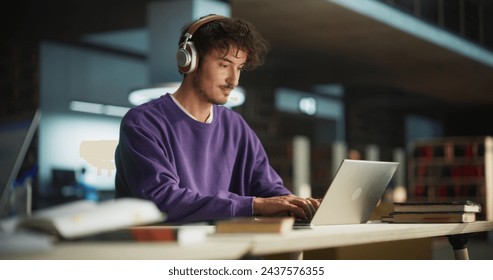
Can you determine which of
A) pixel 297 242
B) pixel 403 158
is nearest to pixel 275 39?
pixel 403 158

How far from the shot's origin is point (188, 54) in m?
2.08

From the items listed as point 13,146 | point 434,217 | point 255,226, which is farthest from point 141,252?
point 434,217

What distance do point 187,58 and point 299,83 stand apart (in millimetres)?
9151

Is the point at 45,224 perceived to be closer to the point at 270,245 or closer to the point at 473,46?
the point at 270,245

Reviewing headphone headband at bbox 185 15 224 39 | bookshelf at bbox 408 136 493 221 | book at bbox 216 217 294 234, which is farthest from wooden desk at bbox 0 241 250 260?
bookshelf at bbox 408 136 493 221

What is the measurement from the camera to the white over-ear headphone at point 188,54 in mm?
2082

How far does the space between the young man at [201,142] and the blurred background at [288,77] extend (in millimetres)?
2090

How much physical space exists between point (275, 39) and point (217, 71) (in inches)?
249

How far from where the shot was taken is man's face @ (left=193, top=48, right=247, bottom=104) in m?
2.02

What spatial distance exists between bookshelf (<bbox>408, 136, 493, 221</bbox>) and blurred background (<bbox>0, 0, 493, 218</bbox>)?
19mm

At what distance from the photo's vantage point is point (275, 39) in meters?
8.28

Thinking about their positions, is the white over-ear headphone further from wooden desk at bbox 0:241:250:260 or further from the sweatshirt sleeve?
wooden desk at bbox 0:241:250:260

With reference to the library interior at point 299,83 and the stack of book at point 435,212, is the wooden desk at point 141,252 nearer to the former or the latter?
the stack of book at point 435,212

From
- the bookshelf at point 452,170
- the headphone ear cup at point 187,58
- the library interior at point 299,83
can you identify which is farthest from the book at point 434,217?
the bookshelf at point 452,170
